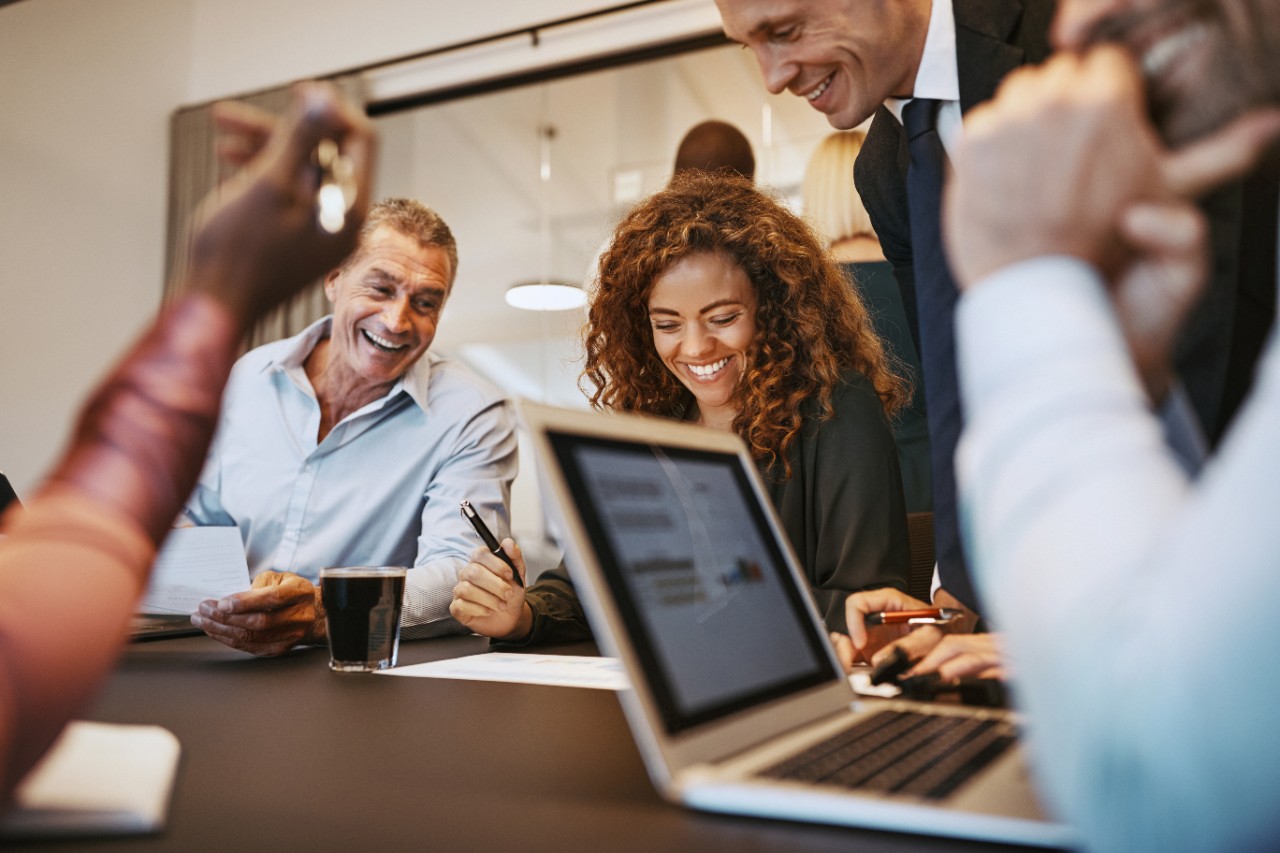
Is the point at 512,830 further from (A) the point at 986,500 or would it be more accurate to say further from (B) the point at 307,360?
(B) the point at 307,360

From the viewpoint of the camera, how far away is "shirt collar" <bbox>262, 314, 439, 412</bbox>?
2.19 m

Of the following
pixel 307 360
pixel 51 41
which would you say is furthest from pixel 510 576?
pixel 51 41

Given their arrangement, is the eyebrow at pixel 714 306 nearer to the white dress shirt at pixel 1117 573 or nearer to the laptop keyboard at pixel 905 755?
the laptop keyboard at pixel 905 755

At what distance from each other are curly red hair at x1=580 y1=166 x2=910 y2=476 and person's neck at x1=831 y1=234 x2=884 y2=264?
652mm

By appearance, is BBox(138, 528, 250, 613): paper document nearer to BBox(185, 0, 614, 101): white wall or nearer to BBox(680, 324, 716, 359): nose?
BBox(680, 324, 716, 359): nose

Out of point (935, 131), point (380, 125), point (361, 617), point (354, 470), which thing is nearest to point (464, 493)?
point (354, 470)

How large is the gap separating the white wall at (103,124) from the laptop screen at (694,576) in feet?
12.9

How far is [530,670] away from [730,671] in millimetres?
495

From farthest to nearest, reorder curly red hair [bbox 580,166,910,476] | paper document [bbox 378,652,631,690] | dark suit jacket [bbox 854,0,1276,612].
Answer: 1. curly red hair [bbox 580,166,910,476]
2. paper document [bbox 378,652,631,690]
3. dark suit jacket [bbox 854,0,1276,612]

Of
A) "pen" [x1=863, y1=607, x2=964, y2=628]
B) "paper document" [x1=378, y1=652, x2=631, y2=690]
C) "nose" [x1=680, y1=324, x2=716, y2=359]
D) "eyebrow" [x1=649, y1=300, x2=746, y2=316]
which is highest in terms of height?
"eyebrow" [x1=649, y1=300, x2=746, y2=316]

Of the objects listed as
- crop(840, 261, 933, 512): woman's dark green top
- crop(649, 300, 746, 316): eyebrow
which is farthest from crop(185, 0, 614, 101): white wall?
crop(649, 300, 746, 316): eyebrow

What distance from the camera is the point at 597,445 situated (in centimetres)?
63

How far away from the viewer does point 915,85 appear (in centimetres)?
134

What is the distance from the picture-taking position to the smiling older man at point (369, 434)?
2084mm
